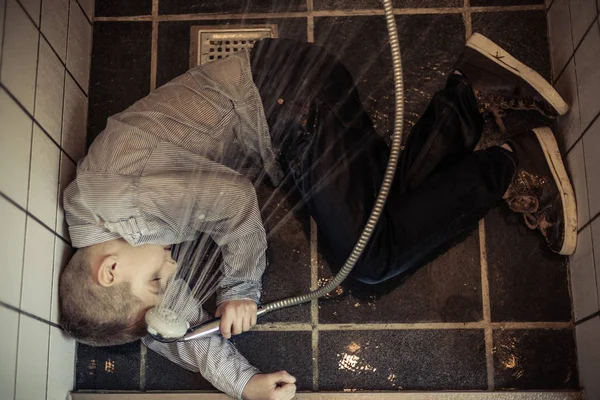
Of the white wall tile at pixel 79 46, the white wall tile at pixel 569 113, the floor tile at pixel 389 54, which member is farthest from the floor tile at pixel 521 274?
the white wall tile at pixel 79 46

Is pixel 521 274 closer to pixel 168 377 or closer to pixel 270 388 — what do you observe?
pixel 270 388

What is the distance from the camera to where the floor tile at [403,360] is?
1578mm

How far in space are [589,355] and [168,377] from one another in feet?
3.33

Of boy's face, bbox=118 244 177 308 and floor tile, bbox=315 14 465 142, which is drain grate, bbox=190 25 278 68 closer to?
floor tile, bbox=315 14 465 142

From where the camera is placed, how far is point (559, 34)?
1.65 m

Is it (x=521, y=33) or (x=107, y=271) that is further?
(x=521, y=33)

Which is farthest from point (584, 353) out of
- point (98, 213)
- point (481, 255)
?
point (98, 213)

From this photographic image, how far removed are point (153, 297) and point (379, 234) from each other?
534 millimetres

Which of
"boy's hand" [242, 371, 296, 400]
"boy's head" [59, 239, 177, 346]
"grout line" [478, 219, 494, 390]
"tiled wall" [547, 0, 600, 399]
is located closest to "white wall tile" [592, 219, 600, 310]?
"tiled wall" [547, 0, 600, 399]

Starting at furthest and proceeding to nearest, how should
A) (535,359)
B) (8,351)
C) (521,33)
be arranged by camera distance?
(521,33)
(535,359)
(8,351)

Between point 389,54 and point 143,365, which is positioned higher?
point 389,54

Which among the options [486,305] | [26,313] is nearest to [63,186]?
[26,313]

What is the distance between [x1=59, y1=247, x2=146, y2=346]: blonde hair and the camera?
4.54 feet

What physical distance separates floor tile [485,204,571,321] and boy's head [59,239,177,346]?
819mm
